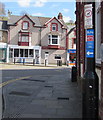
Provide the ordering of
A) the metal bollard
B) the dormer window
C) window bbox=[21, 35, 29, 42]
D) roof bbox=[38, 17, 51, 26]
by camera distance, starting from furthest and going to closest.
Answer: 1. roof bbox=[38, 17, 51, 26]
2. the dormer window
3. window bbox=[21, 35, 29, 42]
4. the metal bollard

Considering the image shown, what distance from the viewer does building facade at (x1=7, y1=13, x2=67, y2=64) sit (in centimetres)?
3591

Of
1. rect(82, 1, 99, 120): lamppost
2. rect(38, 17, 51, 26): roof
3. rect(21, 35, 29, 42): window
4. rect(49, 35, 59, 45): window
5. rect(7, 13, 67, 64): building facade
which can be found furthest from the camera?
rect(38, 17, 51, 26): roof

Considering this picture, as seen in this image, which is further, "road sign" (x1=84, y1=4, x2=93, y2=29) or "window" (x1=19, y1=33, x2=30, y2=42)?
"window" (x1=19, y1=33, x2=30, y2=42)

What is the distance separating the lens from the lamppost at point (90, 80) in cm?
322

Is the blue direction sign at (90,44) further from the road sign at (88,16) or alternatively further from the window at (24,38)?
the window at (24,38)

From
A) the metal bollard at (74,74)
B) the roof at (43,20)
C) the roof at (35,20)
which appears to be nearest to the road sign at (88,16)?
the metal bollard at (74,74)

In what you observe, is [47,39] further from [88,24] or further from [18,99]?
[88,24]

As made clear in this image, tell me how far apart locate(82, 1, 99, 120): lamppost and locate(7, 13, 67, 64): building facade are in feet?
108

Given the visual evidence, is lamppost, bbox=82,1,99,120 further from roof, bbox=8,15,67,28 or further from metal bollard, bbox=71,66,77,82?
roof, bbox=8,15,67,28

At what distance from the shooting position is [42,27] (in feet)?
123

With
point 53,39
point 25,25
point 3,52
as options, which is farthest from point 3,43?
point 53,39

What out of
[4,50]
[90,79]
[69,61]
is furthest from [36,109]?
[4,50]

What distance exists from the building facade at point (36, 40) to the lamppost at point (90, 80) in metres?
32.9

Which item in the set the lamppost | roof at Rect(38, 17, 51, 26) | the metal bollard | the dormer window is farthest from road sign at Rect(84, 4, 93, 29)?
roof at Rect(38, 17, 51, 26)
